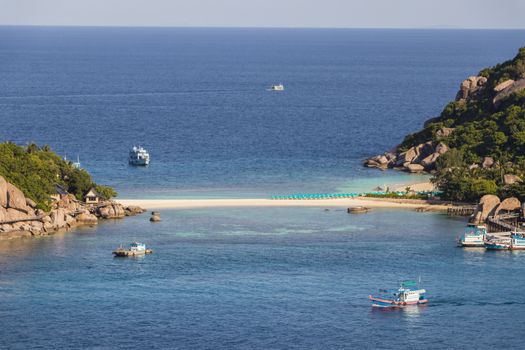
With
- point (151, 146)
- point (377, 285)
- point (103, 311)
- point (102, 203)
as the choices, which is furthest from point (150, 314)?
point (151, 146)

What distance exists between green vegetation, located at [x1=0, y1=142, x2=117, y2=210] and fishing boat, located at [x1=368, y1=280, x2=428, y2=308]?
40.0 metres

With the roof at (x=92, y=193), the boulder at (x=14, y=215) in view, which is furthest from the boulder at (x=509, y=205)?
the boulder at (x=14, y=215)

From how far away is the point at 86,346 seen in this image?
271 ft

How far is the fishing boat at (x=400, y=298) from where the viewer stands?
9250 cm

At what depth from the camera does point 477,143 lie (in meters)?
155

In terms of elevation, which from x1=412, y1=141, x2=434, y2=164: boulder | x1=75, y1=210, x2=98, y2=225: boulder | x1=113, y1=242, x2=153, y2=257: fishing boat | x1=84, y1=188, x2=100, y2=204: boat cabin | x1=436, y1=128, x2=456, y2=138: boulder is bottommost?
x1=113, y1=242, x2=153, y2=257: fishing boat

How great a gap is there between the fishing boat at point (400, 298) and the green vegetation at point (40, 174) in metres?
40.0

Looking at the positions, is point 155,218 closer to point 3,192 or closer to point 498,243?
point 3,192

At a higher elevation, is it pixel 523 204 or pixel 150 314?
pixel 523 204

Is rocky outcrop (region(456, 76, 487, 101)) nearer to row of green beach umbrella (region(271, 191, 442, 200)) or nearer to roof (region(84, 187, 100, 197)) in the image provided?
row of green beach umbrella (region(271, 191, 442, 200))

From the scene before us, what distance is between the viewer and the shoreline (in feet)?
429

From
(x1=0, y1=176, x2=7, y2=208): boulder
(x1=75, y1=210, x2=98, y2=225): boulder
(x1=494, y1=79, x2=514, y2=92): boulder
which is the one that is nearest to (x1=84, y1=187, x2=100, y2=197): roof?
(x1=75, y1=210, x2=98, y2=225): boulder

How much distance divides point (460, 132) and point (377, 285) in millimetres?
65245

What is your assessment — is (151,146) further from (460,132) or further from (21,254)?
(21,254)
